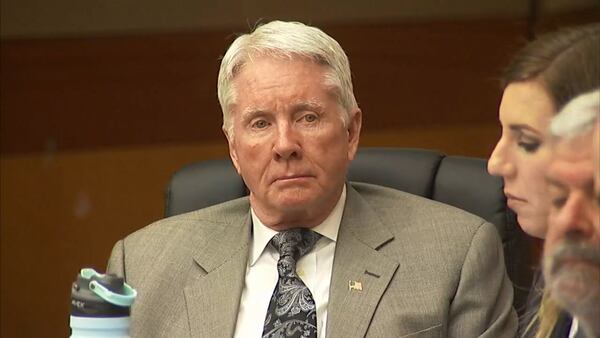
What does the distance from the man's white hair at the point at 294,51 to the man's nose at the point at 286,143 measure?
13cm

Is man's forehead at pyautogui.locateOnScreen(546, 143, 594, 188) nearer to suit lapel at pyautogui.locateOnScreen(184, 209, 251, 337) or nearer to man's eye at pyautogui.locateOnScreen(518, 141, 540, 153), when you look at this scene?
man's eye at pyautogui.locateOnScreen(518, 141, 540, 153)

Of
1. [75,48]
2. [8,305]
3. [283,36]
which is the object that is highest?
[283,36]

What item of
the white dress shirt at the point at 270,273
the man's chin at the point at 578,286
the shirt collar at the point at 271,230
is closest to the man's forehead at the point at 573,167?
the man's chin at the point at 578,286

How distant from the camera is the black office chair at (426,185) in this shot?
270 centimetres

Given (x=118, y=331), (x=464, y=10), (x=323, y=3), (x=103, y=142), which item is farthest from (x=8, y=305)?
(x=118, y=331)

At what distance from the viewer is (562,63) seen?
157 cm

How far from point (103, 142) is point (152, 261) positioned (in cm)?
150

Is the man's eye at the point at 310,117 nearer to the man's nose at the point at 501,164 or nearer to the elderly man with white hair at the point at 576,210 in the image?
the man's nose at the point at 501,164

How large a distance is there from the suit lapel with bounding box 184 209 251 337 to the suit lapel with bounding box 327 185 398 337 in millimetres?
215

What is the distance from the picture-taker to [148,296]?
2594 mm

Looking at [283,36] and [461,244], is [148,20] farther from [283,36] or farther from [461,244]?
[461,244]

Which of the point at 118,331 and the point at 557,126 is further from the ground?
the point at 557,126

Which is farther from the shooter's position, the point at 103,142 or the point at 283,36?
the point at 103,142

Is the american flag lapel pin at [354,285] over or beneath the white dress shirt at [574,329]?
beneath
